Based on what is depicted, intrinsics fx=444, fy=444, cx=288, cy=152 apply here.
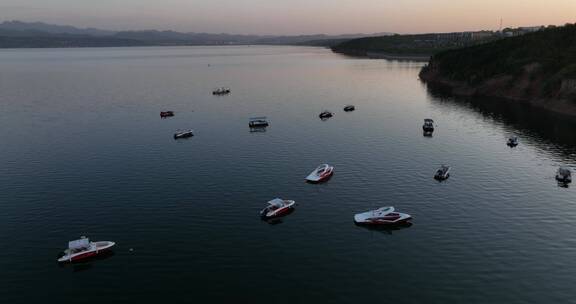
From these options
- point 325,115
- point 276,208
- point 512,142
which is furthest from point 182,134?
point 512,142

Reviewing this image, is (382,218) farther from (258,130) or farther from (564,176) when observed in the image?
(258,130)

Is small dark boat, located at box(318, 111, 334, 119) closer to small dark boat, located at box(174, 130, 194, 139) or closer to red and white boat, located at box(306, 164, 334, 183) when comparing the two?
small dark boat, located at box(174, 130, 194, 139)

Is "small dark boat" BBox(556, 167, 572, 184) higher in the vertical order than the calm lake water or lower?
higher

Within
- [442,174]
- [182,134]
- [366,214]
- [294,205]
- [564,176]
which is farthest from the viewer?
[182,134]

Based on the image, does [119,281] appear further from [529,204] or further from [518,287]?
[529,204]

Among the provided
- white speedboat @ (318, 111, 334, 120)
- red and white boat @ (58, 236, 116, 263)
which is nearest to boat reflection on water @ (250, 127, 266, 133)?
white speedboat @ (318, 111, 334, 120)

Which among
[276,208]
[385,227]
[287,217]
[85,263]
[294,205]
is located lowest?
[85,263]

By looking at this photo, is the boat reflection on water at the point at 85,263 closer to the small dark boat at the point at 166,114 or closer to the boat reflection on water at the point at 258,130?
the boat reflection on water at the point at 258,130
